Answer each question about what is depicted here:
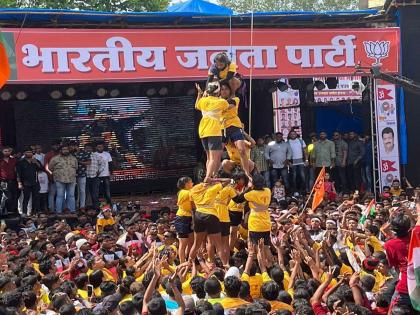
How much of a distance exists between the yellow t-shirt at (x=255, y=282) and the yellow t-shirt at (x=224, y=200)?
6.69 feet

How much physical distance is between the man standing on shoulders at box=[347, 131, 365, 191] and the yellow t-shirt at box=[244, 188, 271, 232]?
7.23m

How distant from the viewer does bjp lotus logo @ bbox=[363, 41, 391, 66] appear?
15367mm

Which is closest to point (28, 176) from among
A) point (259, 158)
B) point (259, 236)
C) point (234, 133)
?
point (259, 158)

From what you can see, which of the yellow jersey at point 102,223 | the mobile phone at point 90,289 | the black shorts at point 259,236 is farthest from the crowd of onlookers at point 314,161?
the mobile phone at point 90,289

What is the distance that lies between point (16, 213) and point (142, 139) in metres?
4.32

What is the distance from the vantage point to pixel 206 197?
9.09 metres

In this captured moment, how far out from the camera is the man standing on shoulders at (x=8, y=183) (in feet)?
44.5

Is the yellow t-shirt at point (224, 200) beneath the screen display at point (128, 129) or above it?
beneath

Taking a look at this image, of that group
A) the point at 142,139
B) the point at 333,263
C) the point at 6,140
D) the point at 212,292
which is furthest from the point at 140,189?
the point at 212,292

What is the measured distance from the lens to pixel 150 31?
46.9 feet

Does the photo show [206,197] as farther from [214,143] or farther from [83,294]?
[83,294]

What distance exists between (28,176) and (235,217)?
4956 mm

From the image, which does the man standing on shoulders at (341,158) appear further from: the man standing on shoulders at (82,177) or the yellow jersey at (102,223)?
the yellow jersey at (102,223)

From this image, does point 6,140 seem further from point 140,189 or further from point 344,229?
point 344,229
